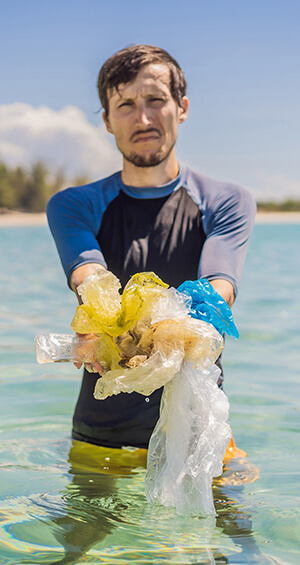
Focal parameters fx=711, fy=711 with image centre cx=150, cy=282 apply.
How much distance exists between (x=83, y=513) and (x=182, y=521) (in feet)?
1.19

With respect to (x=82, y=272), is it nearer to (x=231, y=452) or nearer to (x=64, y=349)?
(x=64, y=349)

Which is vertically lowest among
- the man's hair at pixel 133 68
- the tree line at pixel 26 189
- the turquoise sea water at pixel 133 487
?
the tree line at pixel 26 189

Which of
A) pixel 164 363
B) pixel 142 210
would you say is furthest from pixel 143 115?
pixel 164 363

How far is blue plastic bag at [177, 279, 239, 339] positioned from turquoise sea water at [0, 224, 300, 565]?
2.15 feet

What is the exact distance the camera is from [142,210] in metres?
2.88

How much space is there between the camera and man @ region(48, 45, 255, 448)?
9.06 ft

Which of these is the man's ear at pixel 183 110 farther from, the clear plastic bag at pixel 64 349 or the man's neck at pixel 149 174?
the clear plastic bag at pixel 64 349

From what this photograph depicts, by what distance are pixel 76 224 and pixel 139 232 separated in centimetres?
26

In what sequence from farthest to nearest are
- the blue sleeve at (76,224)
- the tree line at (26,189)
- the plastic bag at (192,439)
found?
the tree line at (26,189) → the blue sleeve at (76,224) → the plastic bag at (192,439)

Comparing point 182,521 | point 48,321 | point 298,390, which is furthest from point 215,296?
point 48,321

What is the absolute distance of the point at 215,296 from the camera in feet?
6.59

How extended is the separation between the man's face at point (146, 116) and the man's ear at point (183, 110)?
93mm

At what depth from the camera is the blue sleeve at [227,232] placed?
8.19ft

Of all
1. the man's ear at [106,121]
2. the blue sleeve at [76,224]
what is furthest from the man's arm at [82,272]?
the man's ear at [106,121]
